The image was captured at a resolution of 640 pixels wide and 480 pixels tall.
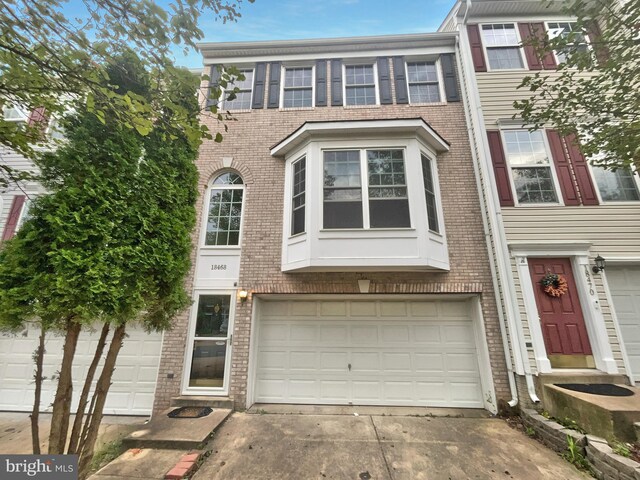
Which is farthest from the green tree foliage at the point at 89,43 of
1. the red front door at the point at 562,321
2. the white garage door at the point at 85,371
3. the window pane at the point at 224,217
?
the red front door at the point at 562,321

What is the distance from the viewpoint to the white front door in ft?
18.0

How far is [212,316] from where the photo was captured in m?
5.81

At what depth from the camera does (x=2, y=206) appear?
6996 millimetres

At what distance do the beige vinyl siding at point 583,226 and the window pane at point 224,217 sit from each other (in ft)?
20.1

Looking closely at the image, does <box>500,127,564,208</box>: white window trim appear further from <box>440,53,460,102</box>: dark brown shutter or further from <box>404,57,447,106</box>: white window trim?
<box>404,57,447,106</box>: white window trim

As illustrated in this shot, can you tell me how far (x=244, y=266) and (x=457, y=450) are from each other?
16.3 feet

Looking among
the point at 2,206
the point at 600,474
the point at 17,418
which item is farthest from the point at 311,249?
the point at 2,206

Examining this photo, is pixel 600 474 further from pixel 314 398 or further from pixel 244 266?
pixel 244 266

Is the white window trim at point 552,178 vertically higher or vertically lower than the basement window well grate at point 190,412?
higher

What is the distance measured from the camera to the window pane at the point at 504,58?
6820 mm

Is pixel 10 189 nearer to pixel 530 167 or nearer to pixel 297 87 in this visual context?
pixel 297 87

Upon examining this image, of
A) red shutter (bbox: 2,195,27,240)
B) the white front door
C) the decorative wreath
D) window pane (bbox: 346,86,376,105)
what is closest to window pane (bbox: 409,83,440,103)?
window pane (bbox: 346,86,376,105)

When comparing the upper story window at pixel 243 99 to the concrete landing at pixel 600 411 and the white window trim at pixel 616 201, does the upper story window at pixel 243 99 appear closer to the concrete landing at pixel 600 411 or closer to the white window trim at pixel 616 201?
the white window trim at pixel 616 201

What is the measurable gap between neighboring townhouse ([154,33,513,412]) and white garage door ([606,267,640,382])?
2348mm
